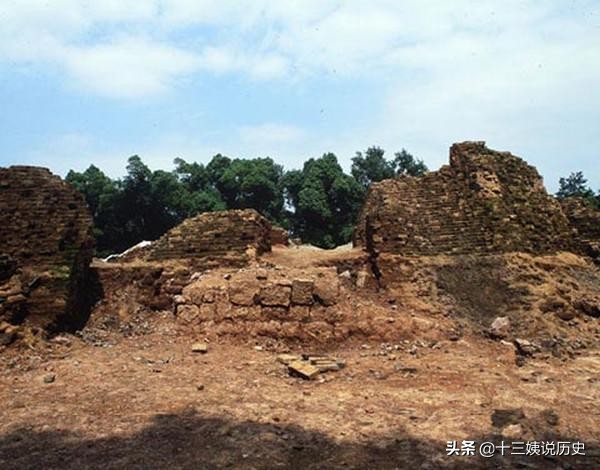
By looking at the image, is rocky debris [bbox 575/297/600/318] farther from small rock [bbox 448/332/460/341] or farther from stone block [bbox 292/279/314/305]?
stone block [bbox 292/279/314/305]

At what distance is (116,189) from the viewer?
27000mm

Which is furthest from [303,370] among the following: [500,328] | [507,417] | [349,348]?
[500,328]

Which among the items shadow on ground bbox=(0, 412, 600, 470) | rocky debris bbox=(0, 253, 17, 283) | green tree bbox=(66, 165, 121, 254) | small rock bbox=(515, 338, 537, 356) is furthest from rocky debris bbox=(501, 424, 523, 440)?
green tree bbox=(66, 165, 121, 254)

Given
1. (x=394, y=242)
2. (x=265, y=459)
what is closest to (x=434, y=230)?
(x=394, y=242)

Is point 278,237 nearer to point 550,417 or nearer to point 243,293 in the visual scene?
point 243,293

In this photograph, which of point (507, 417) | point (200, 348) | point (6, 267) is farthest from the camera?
point (6, 267)

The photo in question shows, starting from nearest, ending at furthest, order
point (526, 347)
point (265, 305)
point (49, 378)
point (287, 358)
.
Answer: point (49, 378) → point (287, 358) → point (526, 347) → point (265, 305)

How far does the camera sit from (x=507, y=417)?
4730mm

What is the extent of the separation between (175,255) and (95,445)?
5514 millimetres

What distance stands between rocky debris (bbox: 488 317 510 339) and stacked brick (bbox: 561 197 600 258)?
154 inches

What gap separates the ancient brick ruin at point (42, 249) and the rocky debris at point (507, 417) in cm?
587

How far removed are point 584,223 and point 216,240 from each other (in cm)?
Result: 758

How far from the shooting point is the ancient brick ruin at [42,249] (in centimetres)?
736

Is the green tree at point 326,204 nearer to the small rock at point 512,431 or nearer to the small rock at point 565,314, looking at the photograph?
the small rock at point 565,314
